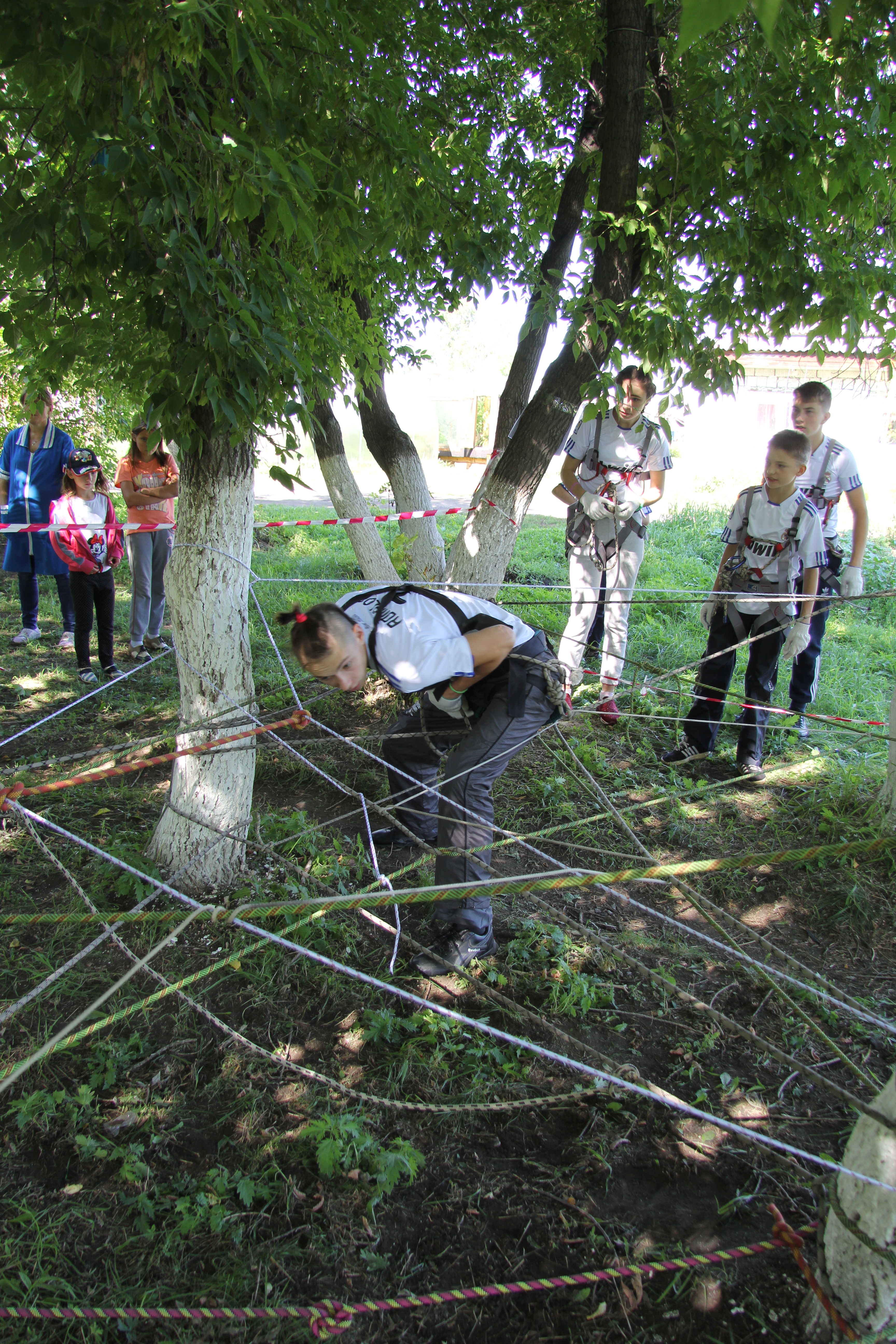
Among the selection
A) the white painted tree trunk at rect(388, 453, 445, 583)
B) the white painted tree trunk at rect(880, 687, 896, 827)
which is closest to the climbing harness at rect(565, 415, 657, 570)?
the white painted tree trunk at rect(388, 453, 445, 583)

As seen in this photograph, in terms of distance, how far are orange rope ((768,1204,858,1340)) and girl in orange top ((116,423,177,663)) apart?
457 centimetres

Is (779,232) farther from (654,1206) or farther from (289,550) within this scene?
(289,550)

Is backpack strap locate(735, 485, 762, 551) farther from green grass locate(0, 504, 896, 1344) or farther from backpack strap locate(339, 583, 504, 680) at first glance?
backpack strap locate(339, 583, 504, 680)

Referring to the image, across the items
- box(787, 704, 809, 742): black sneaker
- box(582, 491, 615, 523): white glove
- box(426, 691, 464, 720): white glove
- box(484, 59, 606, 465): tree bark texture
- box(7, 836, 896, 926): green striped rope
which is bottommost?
box(787, 704, 809, 742): black sneaker

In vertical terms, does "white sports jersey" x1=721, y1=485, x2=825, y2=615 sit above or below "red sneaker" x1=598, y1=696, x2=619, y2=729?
above

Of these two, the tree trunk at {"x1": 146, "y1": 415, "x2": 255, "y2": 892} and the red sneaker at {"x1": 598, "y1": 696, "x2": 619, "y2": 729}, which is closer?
the tree trunk at {"x1": 146, "y1": 415, "x2": 255, "y2": 892}

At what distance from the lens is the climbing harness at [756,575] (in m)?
3.62

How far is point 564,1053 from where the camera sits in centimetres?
223

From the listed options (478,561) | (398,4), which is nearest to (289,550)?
(478,561)

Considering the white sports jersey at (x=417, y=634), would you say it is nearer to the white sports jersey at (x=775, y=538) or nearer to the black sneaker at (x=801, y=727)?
the white sports jersey at (x=775, y=538)

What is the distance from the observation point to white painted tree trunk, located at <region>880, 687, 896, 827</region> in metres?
3.25

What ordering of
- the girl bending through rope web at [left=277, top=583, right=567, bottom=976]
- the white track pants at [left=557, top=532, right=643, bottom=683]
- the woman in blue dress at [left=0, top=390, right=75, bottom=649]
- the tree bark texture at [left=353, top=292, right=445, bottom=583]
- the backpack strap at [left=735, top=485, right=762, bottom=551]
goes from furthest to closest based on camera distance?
the tree bark texture at [left=353, top=292, right=445, bottom=583] < the woman in blue dress at [left=0, top=390, right=75, bottom=649] < the white track pants at [left=557, top=532, right=643, bottom=683] < the backpack strap at [left=735, top=485, right=762, bottom=551] < the girl bending through rope web at [left=277, top=583, right=567, bottom=976]

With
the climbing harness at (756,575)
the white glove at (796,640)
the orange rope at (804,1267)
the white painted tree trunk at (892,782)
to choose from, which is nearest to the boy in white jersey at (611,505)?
the climbing harness at (756,575)

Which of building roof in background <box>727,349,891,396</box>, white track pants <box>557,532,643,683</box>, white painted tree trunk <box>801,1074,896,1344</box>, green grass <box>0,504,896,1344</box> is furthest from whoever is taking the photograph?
building roof in background <box>727,349,891,396</box>
